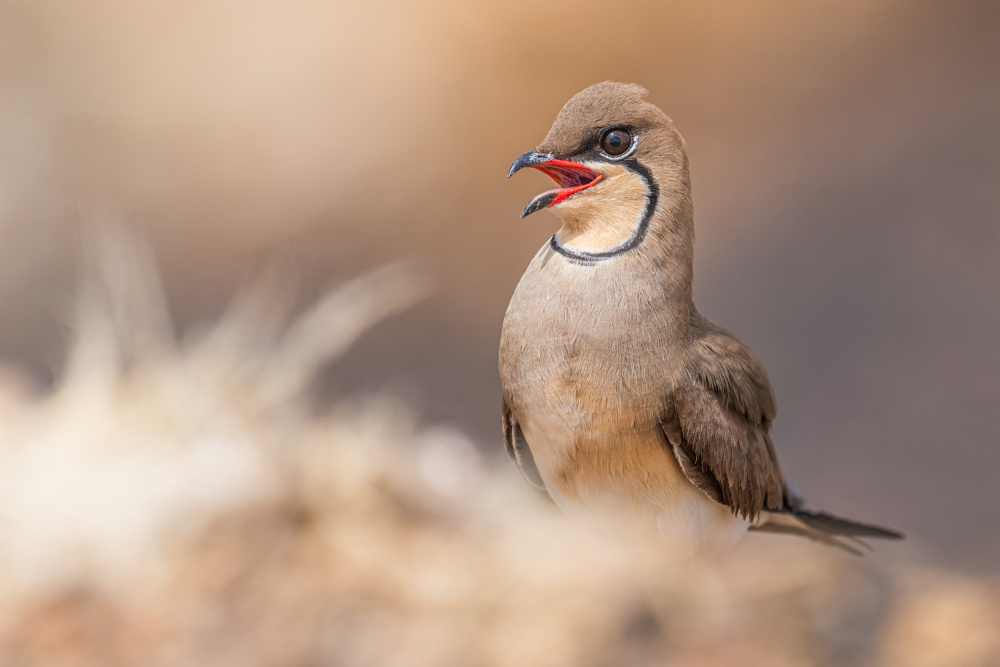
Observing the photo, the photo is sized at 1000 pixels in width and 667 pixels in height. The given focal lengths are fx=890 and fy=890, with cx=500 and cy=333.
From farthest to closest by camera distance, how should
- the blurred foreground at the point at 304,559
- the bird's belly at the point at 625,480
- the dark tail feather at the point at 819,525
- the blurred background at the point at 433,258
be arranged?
1. the blurred background at the point at 433,258
2. the blurred foreground at the point at 304,559
3. the dark tail feather at the point at 819,525
4. the bird's belly at the point at 625,480

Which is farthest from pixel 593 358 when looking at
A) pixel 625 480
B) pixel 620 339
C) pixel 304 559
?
pixel 304 559

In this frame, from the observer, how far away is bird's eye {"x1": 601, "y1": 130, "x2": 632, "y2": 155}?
804 millimetres

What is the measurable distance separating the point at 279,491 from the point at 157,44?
1438 mm

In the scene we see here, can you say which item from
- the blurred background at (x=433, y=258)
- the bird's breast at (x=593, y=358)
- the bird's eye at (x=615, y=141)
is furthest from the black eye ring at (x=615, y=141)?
the blurred background at (x=433, y=258)

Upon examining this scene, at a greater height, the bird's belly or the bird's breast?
the bird's breast

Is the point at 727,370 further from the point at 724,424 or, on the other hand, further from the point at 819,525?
the point at 819,525

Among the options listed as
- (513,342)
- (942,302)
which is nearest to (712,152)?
(942,302)

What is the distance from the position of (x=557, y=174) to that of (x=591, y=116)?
0.20 feet

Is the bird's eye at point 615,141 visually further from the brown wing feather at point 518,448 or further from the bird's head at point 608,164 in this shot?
the brown wing feather at point 518,448

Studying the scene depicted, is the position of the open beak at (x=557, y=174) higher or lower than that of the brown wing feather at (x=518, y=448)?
higher

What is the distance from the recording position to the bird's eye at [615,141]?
0.80 meters

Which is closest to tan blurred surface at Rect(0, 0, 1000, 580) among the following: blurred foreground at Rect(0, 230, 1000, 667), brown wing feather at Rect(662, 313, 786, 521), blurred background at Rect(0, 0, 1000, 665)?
blurred background at Rect(0, 0, 1000, 665)

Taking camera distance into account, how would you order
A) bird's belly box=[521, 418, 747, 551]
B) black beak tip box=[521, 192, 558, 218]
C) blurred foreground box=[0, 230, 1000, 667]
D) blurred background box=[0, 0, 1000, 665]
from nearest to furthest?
black beak tip box=[521, 192, 558, 218] < bird's belly box=[521, 418, 747, 551] < blurred foreground box=[0, 230, 1000, 667] < blurred background box=[0, 0, 1000, 665]

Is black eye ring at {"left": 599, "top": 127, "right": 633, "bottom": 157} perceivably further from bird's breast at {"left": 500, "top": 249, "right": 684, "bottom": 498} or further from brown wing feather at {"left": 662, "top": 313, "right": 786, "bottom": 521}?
brown wing feather at {"left": 662, "top": 313, "right": 786, "bottom": 521}
